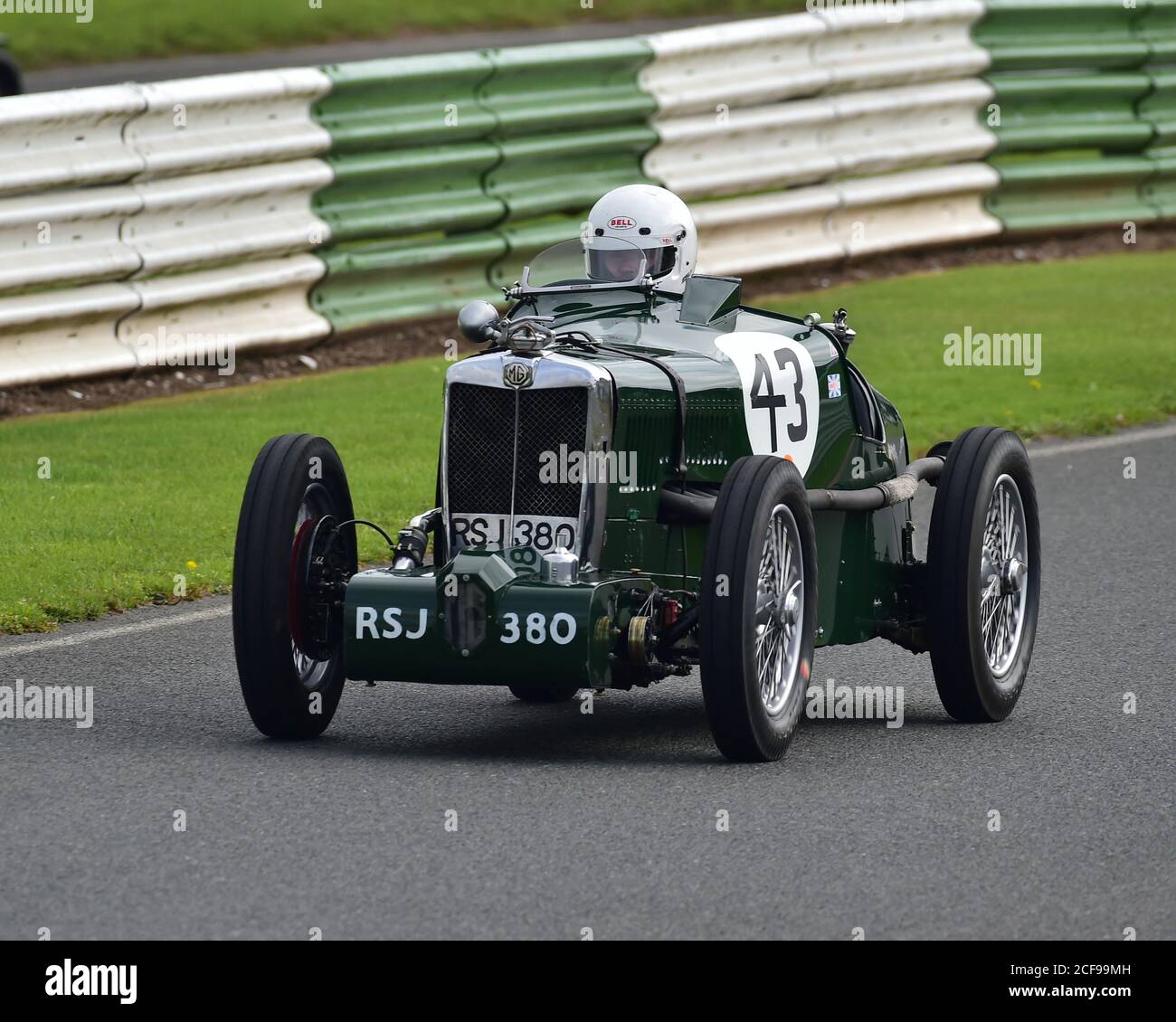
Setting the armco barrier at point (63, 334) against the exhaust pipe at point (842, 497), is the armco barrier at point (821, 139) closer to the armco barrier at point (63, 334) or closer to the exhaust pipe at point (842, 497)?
the armco barrier at point (63, 334)

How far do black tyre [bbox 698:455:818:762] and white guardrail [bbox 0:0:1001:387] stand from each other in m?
6.05

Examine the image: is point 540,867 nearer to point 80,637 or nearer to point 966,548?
point 966,548

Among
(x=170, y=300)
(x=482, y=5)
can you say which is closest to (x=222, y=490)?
(x=170, y=300)

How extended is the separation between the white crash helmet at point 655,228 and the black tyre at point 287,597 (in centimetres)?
130

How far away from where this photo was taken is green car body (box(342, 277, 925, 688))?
260 inches

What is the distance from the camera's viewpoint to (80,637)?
27.4 ft

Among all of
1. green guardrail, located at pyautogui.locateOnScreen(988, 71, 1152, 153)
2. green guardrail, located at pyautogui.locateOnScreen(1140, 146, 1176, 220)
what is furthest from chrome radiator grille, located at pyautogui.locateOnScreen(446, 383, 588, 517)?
green guardrail, located at pyautogui.locateOnScreen(1140, 146, 1176, 220)

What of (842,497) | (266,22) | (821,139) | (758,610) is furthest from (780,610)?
(266,22)

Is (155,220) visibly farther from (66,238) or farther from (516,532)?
(516,532)

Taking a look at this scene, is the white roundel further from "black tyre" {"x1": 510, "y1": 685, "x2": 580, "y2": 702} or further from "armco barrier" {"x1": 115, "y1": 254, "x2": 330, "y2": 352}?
"armco barrier" {"x1": 115, "y1": 254, "x2": 330, "y2": 352}

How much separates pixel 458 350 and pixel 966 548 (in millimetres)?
6869

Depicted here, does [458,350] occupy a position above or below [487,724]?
above

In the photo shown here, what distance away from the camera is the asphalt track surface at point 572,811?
5.36 meters

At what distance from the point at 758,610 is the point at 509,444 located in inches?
34.5
